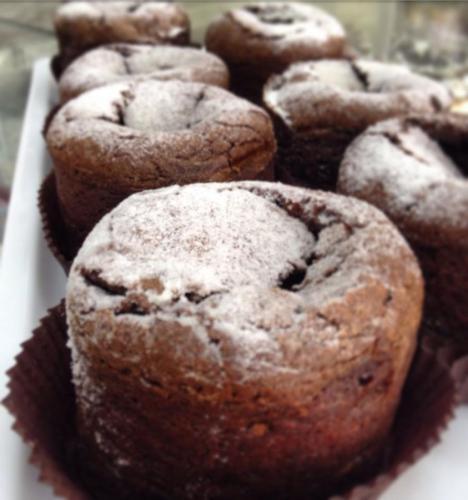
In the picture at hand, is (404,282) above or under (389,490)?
above

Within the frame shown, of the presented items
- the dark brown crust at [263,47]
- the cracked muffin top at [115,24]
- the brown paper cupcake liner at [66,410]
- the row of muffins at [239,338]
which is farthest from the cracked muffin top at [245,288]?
the cracked muffin top at [115,24]

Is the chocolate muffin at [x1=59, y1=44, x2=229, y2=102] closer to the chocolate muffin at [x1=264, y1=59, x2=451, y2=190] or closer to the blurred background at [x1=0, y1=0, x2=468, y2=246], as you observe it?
the chocolate muffin at [x1=264, y1=59, x2=451, y2=190]

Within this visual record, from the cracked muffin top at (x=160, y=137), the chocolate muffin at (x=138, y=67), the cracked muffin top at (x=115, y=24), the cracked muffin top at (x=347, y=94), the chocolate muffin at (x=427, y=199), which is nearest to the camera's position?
the chocolate muffin at (x=427, y=199)

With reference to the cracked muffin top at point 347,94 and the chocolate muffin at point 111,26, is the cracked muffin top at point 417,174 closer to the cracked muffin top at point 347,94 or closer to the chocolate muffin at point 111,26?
the cracked muffin top at point 347,94

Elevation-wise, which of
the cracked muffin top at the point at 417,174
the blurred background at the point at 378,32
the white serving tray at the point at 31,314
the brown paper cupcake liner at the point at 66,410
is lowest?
the blurred background at the point at 378,32

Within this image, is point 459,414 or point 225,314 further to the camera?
point 459,414

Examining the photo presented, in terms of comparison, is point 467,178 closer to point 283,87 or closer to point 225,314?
point 283,87

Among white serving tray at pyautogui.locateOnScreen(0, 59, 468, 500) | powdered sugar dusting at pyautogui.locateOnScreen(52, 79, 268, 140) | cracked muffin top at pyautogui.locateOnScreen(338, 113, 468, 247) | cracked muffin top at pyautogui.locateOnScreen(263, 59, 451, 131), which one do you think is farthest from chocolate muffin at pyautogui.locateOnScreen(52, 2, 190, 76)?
cracked muffin top at pyautogui.locateOnScreen(338, 113, 468, 247)

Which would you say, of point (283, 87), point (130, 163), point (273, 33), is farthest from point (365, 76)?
point (130, 163)
